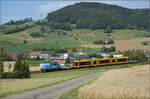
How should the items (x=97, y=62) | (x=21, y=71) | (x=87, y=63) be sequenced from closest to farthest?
(x=21, y=71) → (x=87, y=63) → (x=97, y=62)

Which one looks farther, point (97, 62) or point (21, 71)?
point (97, 62)

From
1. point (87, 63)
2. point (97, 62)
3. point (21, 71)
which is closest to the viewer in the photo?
point (21, 71)

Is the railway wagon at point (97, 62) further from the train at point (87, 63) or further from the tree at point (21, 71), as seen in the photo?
the tree at point (21, 71)

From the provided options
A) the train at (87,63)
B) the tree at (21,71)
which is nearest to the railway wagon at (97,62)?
the train at (87,63)

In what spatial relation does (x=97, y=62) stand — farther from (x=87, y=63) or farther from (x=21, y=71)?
(x=21, y=71)

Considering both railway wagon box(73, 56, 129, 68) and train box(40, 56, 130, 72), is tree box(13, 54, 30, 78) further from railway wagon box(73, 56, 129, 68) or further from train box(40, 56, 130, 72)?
railway wagon box(73, 56, 129, 68)

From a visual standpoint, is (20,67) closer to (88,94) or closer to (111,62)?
(111,62)

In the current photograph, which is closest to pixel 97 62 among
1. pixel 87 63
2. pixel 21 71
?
pixel 87 63

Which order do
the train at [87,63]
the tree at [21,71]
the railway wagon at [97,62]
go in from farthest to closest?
the railway wagon at [97,62] < the train at [87,63] < the tree at [21,71]

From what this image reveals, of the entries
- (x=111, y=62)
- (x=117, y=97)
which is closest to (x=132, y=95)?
(x=117, y=97)

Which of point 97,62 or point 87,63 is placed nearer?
point 87,63

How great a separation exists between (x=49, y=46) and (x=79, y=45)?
15178 mm

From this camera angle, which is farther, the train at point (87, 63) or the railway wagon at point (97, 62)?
the railway wagon at point (97, 62)

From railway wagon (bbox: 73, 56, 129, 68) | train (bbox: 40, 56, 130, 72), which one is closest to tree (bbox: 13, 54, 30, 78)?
train (bbox: 40, 56, 130, 72)
